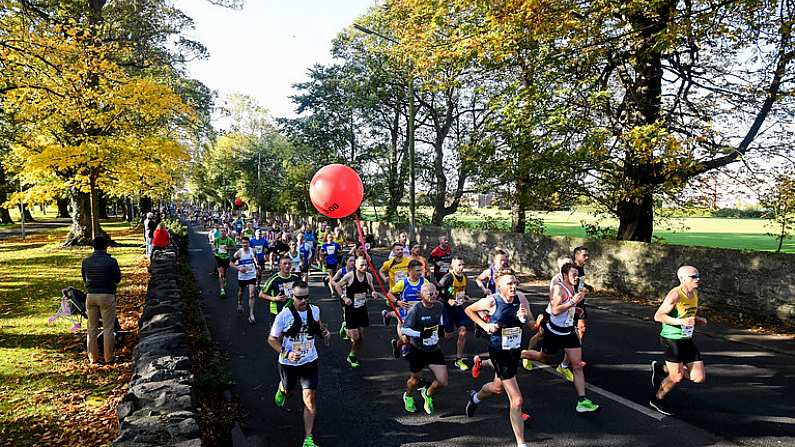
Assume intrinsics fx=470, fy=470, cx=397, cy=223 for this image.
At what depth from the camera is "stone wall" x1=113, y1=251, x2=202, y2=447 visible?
12.4ft

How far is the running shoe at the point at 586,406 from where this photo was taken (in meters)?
5.85

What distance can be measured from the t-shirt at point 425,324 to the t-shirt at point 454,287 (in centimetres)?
232

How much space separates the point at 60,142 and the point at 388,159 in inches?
763

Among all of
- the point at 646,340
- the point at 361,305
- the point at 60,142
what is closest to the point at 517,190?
the point at 646,340

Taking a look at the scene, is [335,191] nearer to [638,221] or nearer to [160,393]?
[160,393]

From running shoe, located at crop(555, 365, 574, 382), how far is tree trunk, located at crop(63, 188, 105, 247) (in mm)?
23951

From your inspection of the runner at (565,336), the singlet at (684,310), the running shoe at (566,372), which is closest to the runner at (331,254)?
the running shoe at (566,372)

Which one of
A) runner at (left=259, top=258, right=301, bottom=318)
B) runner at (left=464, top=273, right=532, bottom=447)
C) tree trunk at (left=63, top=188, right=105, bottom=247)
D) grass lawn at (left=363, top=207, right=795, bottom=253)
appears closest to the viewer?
runner at (left=464, top=273, right=532, bottom=447)

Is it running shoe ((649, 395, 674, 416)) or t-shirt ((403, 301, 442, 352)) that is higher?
t-shirt ((403, 301, 442, 352))

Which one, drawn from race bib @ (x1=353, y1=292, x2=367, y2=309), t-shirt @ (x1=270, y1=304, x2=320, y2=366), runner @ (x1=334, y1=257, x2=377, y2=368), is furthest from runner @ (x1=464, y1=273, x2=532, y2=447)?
race bib @ (x1=353, y1=292, x2=367, y2=309)

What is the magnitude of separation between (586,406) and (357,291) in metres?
3.91

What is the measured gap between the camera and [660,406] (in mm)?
5902

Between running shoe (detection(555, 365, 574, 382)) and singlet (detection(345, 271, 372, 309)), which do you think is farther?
singlet (detection(345, 271, 372, 309))

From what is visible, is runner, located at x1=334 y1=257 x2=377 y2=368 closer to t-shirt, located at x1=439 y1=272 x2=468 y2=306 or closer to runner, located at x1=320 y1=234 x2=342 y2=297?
t-shirt, located at x1=439 y1=272 x2=468 y2=306
